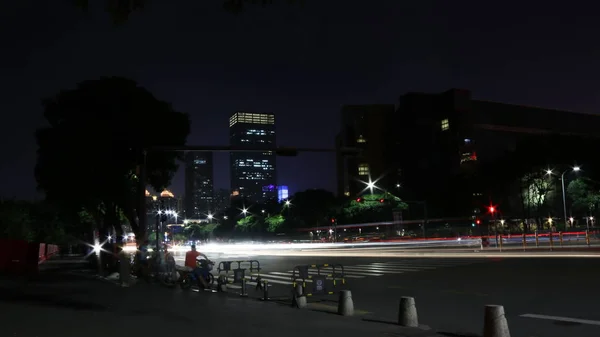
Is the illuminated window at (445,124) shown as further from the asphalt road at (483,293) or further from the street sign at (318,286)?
the street sign at (318,286)

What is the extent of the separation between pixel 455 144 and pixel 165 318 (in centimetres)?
11060

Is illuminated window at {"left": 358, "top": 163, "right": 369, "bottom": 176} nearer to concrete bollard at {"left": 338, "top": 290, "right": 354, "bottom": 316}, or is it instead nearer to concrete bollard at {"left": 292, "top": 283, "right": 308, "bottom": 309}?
concrete bollard at {"left": 292, "top": 283, "right": 308, "bottom": 309}

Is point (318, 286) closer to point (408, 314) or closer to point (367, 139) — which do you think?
point (408, 314)

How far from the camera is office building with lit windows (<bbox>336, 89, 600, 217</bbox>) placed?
96750 mm

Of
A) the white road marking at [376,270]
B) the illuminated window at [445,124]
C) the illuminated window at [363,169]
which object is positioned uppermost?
the illuminated window at [445,124]

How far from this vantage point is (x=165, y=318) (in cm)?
1223

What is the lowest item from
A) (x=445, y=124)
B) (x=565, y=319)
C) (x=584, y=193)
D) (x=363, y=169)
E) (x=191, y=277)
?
(x=565, y=319)

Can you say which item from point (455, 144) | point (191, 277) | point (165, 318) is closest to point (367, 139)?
point (455, 144)

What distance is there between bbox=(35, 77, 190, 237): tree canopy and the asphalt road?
17297 mm

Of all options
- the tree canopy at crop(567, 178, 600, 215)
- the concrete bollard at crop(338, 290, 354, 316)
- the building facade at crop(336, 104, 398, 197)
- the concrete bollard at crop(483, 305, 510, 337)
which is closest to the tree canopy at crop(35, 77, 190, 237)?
the concrete bollard at crop(338, 290, 354, 316)

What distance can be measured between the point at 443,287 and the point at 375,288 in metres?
2.27

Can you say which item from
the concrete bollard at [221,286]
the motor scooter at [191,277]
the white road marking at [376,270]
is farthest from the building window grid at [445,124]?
the concrete bollard at [221,286]

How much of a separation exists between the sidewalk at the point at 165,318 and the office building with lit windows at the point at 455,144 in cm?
7977

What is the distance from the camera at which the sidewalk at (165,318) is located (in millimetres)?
10477
